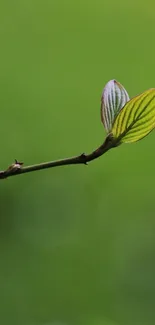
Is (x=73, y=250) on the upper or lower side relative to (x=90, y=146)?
lower

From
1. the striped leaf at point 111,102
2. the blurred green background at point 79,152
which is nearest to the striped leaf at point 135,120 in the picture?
the striped leaf at point 111,102

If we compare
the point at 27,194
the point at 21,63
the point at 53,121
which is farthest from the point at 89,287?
the point at 21,63

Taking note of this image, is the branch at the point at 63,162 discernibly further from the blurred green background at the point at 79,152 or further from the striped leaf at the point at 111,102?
the blurred green background at the point at 79,152

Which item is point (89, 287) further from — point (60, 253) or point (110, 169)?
point (110, 169)

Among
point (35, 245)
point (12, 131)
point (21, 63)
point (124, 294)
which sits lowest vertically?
point (124, 294)

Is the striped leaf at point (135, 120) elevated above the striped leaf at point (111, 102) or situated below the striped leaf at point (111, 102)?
below

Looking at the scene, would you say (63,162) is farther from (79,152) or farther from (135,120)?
(79,152)

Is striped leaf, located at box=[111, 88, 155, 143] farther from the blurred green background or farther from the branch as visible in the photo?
the blurred green background
